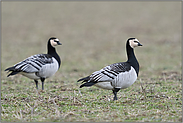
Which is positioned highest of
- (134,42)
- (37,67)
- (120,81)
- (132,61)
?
(134,42)

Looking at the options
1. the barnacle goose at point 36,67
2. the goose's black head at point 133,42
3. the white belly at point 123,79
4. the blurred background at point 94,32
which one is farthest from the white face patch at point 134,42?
the blurred background at point 94,32

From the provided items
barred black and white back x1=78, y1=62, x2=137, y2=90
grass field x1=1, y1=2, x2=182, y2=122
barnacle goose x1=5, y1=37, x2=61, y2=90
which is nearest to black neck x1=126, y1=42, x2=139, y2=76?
barred black and white back x1=78, y1=62, x2=137, y2=90

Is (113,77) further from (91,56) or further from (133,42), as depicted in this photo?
(91,56)

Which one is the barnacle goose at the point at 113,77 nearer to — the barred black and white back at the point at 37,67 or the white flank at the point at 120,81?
the white flank at the point at 120,81

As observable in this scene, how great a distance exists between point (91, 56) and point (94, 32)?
33.0ft

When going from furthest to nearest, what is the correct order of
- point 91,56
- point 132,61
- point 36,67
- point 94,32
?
1. point 94,32
2. point 91,56
3. point 36,67
4. point 132,61

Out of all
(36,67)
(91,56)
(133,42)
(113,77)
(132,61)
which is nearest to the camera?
(113,77)

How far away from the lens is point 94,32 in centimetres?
2755

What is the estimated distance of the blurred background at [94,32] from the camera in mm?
16497

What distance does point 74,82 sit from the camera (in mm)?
11148

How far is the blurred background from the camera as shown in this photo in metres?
16.5

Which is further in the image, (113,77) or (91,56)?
(91,56)

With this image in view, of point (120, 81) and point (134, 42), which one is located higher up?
point (134, 42)

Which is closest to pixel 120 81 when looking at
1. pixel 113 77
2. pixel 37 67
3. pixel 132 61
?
pixel 113 77
